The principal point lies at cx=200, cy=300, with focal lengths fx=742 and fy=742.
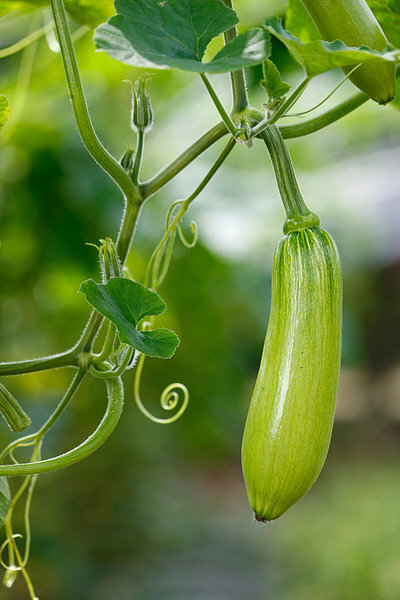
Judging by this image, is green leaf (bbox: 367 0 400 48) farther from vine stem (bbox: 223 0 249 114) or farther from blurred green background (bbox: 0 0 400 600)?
blurred green background (bbox: 0 0 400 600)

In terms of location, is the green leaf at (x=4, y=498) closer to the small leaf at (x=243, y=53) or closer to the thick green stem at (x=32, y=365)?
the thick green stem at (x=32, y=365)

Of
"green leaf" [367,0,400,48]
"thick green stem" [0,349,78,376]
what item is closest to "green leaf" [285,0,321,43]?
"green leaf" [367,0,400,48]

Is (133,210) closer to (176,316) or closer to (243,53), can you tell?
(243,53)

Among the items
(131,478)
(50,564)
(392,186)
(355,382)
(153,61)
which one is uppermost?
(392,186)

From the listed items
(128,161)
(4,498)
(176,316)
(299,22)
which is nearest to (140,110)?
(128,161)

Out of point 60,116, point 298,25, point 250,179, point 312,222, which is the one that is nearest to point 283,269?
point 312,222

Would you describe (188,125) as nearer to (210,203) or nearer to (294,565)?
(210,203)
